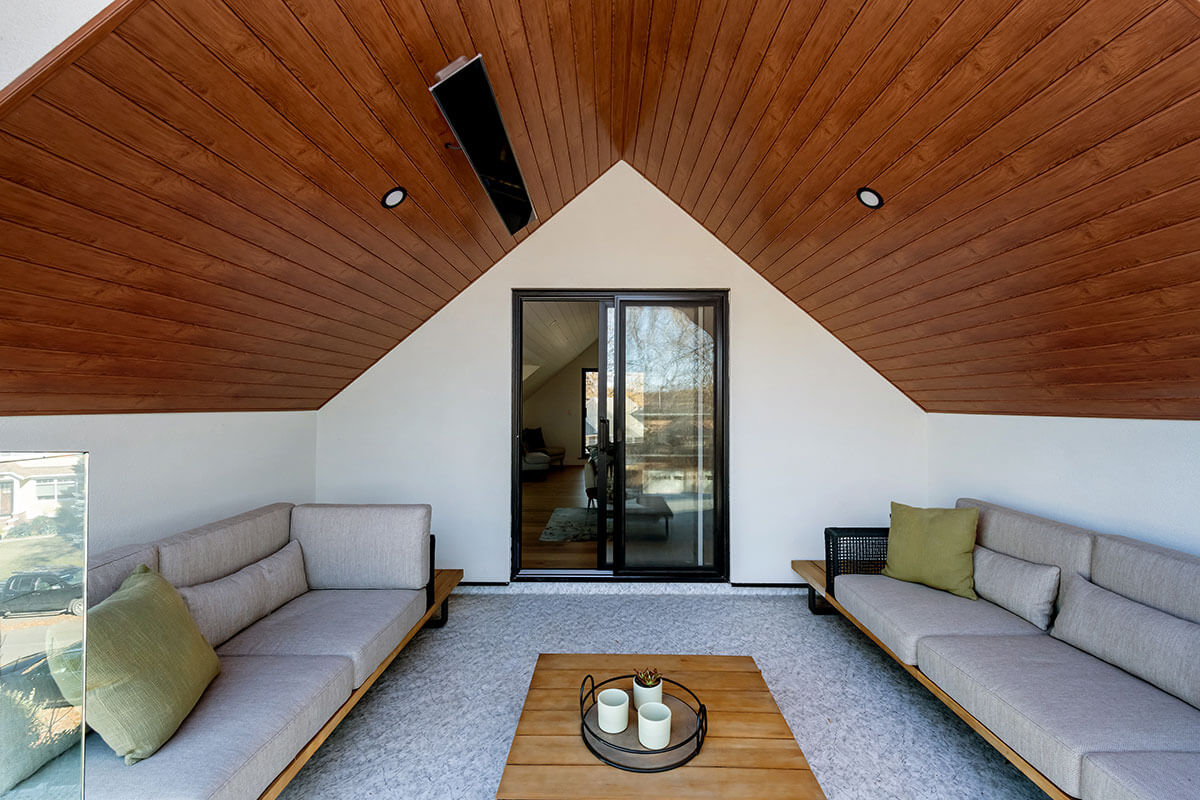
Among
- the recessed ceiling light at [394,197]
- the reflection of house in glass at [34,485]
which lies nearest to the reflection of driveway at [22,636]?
the reflection of house in glass at [34,485]

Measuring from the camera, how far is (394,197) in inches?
91.1

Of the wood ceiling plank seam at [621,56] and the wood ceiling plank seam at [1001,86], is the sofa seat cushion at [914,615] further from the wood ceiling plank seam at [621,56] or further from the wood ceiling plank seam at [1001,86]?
the wood ceiling plank seam at [621,56]

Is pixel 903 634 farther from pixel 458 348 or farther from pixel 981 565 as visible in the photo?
pixel 458 348

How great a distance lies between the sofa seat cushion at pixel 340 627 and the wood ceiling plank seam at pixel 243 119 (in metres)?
1.67

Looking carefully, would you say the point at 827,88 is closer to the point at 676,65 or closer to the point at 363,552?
the point at 676,65

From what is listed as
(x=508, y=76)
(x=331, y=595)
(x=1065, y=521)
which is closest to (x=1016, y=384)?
(x=1065, y=521)

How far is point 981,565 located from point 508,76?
124 inches

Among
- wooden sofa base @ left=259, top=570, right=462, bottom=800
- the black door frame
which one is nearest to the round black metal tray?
wooden sofa base @ left=259, top=570, right=462, bottom=800

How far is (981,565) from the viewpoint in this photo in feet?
9.14

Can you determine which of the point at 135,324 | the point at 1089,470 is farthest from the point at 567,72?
the point at 1089,470

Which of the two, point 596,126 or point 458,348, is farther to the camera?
point 458,348

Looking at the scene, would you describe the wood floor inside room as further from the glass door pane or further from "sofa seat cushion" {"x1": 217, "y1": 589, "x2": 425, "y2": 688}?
"sofa seat cushion" {"x1": 217, "y1": 589, "x2": 425, "y2": 688}

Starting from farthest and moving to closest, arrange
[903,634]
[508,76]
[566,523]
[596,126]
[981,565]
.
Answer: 1. [566,523]
2. [596,126]
3. [981,565]
4. [903,634]
5. [508,76]

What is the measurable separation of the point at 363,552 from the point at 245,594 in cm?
60
